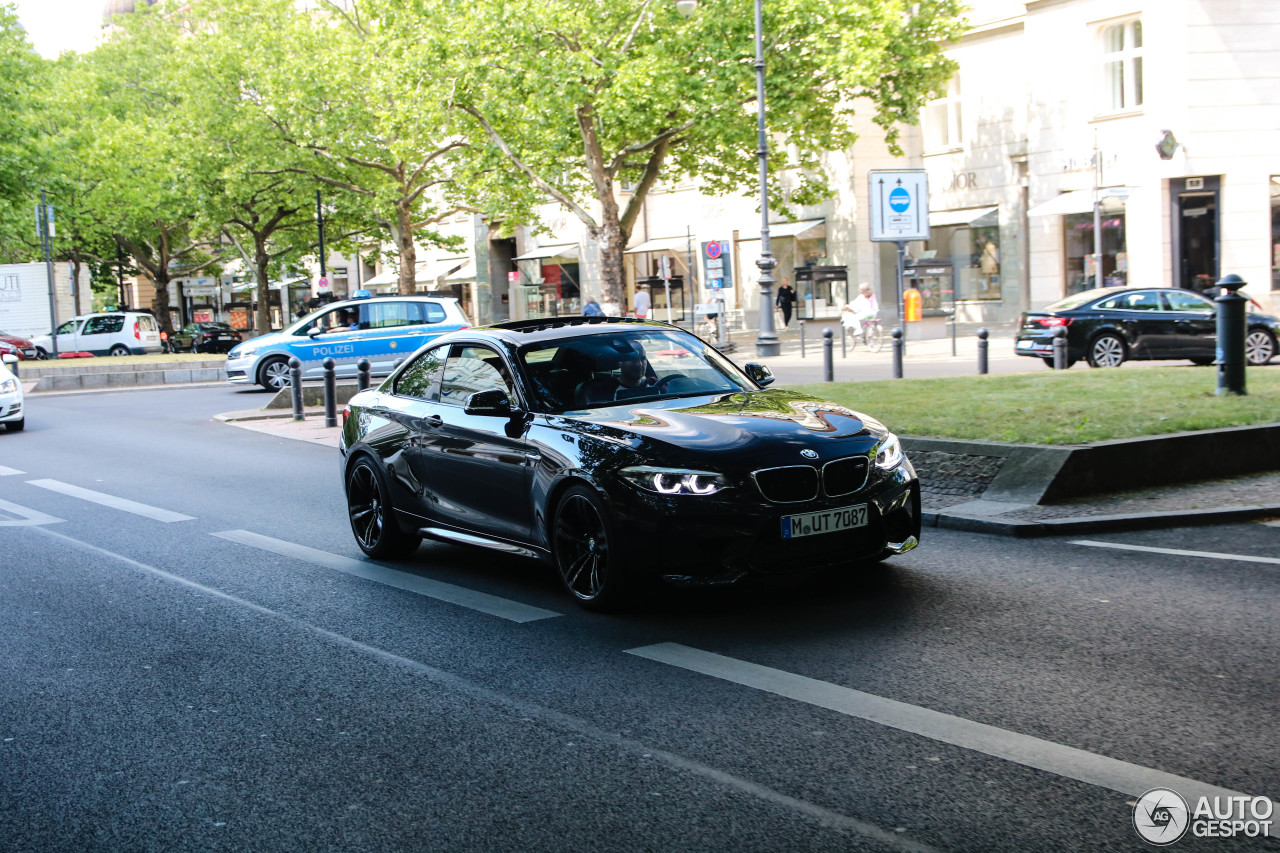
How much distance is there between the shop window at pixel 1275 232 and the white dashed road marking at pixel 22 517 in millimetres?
28759

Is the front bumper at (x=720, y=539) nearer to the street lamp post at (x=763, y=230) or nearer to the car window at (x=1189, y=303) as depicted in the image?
the car window at (x=1189, y=303)

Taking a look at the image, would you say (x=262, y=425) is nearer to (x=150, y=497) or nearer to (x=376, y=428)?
(x=150, y=497)

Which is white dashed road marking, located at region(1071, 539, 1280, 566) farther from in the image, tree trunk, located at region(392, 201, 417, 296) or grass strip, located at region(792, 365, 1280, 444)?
tree trunk, located at region(392, 201, 417, 296)

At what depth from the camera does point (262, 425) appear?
19516mm

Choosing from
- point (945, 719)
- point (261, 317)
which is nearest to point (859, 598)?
point (945, 719)

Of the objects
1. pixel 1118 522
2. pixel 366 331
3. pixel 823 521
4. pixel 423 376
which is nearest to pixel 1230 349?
pixel 1118 522

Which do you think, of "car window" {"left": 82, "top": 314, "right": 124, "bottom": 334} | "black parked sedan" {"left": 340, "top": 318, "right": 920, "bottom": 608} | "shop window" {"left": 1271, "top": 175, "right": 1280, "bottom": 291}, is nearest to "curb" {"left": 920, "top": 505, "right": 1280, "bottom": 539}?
"black parked sedan" {"left": 340, "top": 318, "right": 920, "bottom": 608}

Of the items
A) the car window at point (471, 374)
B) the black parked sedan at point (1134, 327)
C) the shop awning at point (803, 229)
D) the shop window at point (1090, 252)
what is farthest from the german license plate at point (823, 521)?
the shop awning at point (803, 229)

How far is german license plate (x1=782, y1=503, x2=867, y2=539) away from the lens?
6215mm

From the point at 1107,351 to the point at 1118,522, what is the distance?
14946mm

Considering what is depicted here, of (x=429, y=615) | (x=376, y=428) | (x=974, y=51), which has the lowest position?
(x=429, y=615)

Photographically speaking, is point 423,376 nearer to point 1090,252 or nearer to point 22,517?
point 22,517

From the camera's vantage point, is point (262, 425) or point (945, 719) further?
point (262, 425)

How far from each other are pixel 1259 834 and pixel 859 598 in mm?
3275
